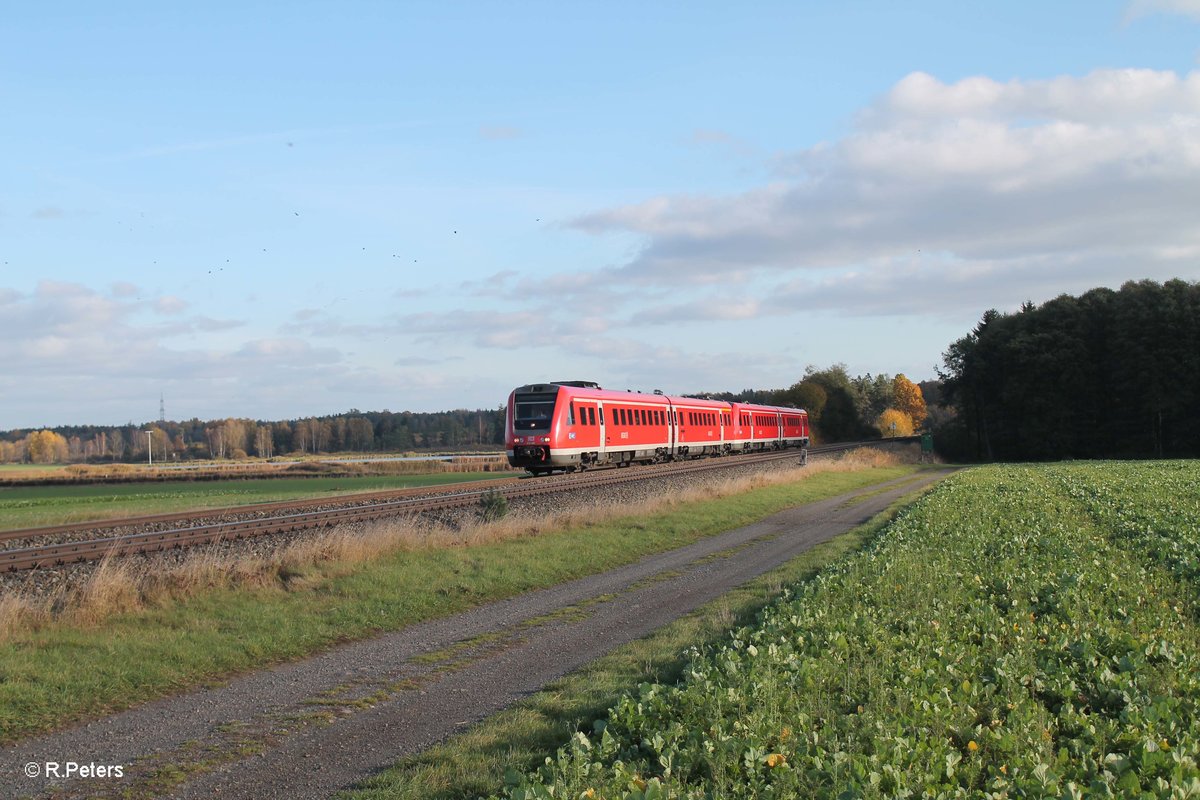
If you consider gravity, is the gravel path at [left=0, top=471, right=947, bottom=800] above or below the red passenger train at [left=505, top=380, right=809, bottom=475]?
below

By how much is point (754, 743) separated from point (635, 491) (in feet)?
72.6

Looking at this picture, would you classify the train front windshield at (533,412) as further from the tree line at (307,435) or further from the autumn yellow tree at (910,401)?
the autumn yellow tree at (910,401)

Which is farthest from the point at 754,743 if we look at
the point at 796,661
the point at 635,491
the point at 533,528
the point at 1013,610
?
the point at 635,491

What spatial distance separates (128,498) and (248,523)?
24.4 meters

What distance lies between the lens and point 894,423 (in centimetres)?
13350

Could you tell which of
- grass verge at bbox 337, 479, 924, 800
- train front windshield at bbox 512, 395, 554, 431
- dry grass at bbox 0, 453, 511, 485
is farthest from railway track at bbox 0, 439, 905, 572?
dry grass at bbox 0, 453, 511, 485

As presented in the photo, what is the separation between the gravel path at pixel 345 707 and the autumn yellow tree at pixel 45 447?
165 metres

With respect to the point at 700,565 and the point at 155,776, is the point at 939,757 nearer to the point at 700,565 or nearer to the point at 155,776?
the point at 155,776

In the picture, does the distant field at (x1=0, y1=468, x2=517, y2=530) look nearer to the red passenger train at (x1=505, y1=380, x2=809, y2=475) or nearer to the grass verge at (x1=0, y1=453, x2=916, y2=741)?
the red passenger train at (x1=505, y1=380, x2=809, y2=475)

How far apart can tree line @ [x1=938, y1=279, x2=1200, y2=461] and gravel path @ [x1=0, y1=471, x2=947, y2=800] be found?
66.0 metres

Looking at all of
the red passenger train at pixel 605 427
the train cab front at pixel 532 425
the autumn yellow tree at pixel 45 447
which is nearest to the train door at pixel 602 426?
the red passenger train at pixel 605 427

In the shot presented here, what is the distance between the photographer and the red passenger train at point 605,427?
33.5 m

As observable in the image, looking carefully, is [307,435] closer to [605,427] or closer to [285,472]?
[285,472]

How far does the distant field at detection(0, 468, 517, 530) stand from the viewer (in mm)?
29375
